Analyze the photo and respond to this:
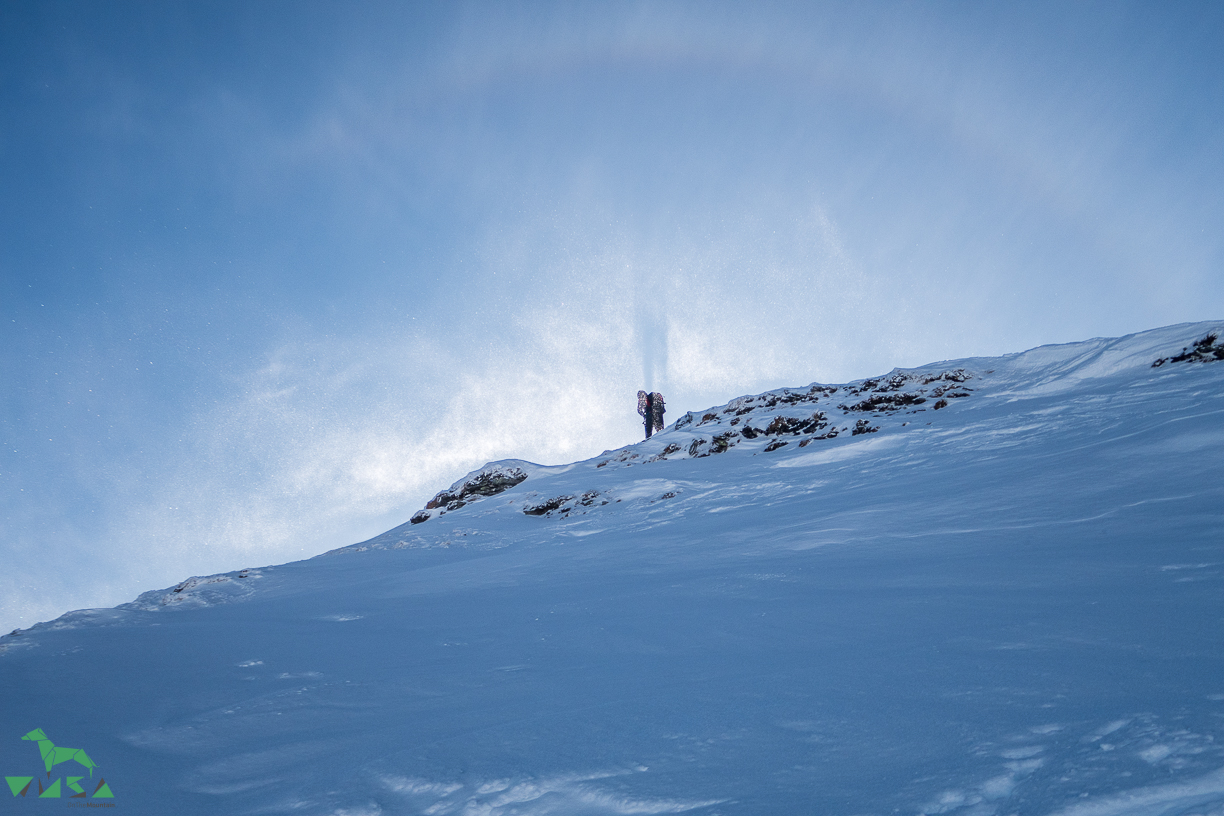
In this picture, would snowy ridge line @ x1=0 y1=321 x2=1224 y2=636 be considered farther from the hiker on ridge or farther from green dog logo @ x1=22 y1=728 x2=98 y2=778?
green dog logo @ x1=22 y1=728 x2=98 y2=778

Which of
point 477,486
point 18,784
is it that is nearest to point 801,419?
point 477,486

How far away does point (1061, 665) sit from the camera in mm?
2334

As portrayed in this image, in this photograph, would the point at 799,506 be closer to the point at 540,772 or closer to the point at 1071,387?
the point at 540,772

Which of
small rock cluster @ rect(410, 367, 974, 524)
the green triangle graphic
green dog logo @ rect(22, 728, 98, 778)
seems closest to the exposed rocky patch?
small rock cluster @ rect(410, 367, 974, 524)

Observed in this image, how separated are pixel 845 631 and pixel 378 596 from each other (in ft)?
16.8

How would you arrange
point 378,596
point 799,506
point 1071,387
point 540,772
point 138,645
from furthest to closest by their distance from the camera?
point 1071,387 < point 799,506 < point 378,596 < point 138,645 < point 540,772

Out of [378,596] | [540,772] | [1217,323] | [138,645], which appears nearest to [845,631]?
[540,772]

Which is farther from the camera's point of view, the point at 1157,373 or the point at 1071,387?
the point at 1071,387

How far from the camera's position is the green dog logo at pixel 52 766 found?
2527mm

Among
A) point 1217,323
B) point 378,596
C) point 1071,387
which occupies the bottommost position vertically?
point 378,596

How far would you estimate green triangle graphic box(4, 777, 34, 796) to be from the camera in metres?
2.52

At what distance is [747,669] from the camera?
2.92m

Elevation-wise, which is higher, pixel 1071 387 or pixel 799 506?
pixel 1071 387

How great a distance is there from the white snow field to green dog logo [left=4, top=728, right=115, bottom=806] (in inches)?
1.7
